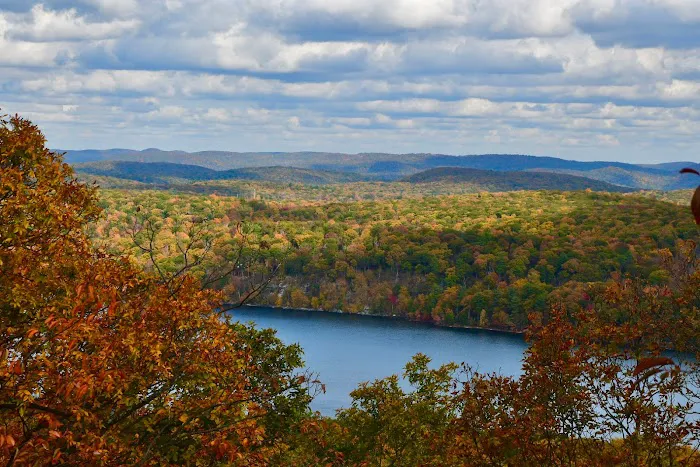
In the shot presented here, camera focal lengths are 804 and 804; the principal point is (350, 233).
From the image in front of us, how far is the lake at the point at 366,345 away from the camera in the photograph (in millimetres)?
84787

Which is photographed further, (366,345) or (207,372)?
(366,345)

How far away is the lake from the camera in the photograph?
278 feet

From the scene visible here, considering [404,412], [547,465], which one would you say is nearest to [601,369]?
[547,465]

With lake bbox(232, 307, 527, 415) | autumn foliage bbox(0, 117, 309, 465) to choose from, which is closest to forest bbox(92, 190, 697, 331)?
lake bbox(232, 307, 527, 415)

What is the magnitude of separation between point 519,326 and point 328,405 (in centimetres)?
5840

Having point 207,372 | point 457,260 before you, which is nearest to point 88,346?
point 207,372

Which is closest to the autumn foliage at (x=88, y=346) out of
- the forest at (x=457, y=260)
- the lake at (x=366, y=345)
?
the lake at (x=366, y=345)

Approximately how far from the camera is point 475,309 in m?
134

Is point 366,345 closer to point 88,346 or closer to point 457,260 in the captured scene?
point 457,260

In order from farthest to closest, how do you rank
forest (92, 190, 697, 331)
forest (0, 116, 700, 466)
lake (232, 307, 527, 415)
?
forest (92, 190, 697, 331)
lake (232, 307, 527, 415)
forest (0, 116, 700, 466)

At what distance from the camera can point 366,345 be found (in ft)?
349

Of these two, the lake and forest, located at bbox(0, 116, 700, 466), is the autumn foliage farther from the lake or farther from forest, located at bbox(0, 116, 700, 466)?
the lake

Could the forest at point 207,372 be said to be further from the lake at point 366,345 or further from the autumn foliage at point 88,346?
the lake at point 366,345

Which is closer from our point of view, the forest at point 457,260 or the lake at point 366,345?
the lake at point 366,345
